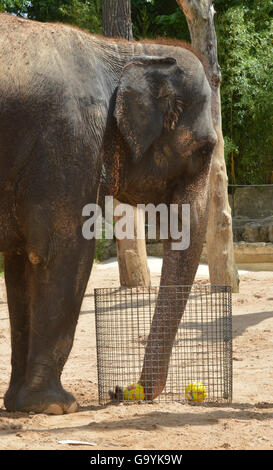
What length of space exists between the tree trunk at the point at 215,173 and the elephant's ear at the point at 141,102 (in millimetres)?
5571

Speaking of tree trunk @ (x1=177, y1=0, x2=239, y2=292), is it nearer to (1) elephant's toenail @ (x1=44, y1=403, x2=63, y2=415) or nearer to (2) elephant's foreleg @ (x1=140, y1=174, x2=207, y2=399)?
(2) elephant's foreleg @ (x1=140, y1=174, x2=207, y2=399)

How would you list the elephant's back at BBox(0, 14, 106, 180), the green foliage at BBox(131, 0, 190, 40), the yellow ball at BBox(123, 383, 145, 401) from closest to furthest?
the elephant's back at BBox(0, 14, 106, 180)
the yellow ball at BBox(123, 383, 145, 401)
the green foliage at BBox(131, 0, 190, 40)

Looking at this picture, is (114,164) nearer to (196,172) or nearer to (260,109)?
(196,172)

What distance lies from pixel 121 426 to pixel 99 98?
1752 mm

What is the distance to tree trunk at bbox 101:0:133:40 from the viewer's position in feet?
38.1

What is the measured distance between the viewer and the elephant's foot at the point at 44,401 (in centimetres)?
440

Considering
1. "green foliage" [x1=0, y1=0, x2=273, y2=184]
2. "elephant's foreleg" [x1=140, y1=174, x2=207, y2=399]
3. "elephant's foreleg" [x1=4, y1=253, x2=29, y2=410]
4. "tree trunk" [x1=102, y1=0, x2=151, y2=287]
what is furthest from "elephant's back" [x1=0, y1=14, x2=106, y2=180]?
"green foliage" [x1=0, y1=0, x2=273, y2=184]

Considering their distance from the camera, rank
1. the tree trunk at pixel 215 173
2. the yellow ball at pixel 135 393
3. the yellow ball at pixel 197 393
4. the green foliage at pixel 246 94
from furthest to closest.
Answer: the green foliage at pixel 246 94 → the tree trunk at pixel 215 173 → the yellow ball at pixel 197 393 → the yellow ball at pixel 135 393

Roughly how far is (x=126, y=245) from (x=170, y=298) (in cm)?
684

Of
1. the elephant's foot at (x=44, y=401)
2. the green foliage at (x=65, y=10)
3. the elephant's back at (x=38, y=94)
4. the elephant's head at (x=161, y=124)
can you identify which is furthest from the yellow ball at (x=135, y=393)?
the green foliage at (x=65, y=10)

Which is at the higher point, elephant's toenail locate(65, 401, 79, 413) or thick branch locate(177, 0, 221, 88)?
thick branch locate(177, 0, 221, 88)

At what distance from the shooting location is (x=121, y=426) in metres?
3.89

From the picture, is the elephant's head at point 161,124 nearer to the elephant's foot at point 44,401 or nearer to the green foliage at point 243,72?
the elephant's foot at point 44,401
